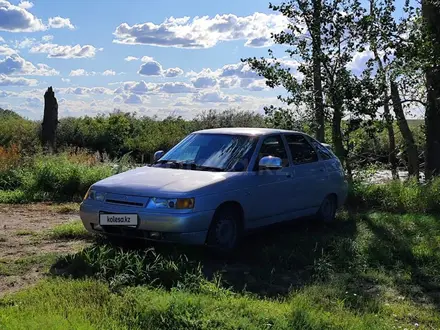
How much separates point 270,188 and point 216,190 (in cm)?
126

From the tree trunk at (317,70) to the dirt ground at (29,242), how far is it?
602 cm

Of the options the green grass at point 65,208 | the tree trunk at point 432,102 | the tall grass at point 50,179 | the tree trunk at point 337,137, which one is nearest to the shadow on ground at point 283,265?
the green grass at point 65,208

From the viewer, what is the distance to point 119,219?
720cm

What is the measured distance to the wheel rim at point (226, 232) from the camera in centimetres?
745

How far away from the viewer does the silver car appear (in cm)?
709

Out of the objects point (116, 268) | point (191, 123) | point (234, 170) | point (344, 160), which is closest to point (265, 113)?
point (344, 160)

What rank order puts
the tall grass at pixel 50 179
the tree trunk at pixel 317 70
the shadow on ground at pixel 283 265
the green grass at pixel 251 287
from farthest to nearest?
the tree trunk at pixel 317 70, the tall grass at pixel 50 179, the shadow on ground at pixel 283 265, the green grass at pixel 251 287

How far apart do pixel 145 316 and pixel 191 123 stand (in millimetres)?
27599

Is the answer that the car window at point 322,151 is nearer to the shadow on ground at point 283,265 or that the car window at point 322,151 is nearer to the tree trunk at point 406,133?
the shadow on ground at point 283,265

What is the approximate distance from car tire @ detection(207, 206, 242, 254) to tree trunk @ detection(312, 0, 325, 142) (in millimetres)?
7010

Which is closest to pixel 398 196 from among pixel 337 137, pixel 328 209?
pixel 337 137

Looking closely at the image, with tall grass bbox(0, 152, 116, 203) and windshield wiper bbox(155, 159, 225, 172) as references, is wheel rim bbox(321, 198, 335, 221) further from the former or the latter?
tall grass bbox(0, 152, 116, 203)

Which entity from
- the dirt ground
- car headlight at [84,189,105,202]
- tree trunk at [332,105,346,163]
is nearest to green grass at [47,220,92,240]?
the dirt ground

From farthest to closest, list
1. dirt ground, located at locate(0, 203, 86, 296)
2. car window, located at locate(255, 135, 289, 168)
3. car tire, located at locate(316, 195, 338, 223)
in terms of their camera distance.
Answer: car tire, located at locate(316, 195, 338, 223) < car window, located at locate(255, 135, 289, 168) < dirt ground, located at locate(0, 203, 86, 296)
